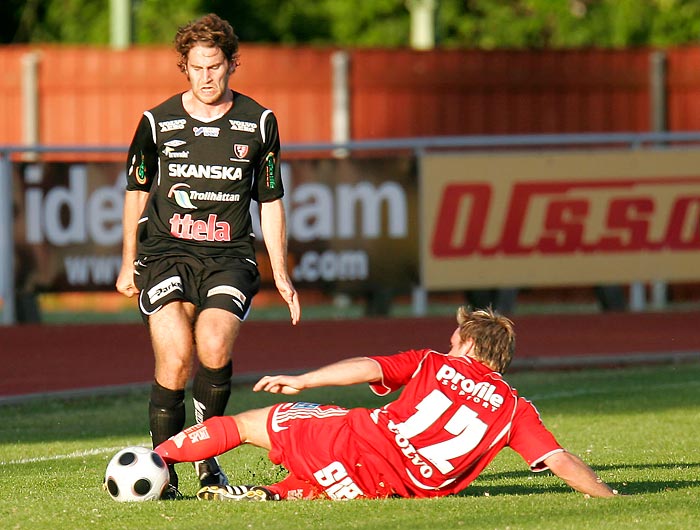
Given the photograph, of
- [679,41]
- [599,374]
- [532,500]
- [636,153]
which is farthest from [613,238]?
[679,41]

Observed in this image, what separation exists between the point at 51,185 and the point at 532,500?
11.1m

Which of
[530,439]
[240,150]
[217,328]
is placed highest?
[240,150]

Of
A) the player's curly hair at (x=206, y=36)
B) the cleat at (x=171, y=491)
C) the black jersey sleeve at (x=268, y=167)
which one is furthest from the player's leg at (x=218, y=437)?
the player's curly hair at (x=206, y=36)

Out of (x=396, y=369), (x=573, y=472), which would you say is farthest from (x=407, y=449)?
(x=573, y=472)

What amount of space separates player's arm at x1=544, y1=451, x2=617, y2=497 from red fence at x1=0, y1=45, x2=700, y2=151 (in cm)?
1579

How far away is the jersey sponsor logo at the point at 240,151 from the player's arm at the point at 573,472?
211cm

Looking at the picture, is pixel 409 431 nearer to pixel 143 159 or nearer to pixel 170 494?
pixel 170 494

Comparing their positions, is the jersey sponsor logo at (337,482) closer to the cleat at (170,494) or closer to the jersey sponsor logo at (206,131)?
the cleat at (170,494)

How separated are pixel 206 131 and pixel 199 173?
202 mm

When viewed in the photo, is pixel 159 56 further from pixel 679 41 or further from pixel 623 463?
pixel 623 463

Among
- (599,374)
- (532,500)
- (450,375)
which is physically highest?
(450,375)

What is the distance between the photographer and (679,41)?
3038cm

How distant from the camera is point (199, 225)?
722 centimetres

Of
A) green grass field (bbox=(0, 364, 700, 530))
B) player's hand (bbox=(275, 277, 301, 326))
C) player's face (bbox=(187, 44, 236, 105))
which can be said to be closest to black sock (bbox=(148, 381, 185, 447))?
green grass field (bbox=(0, 364, 700, 530))
